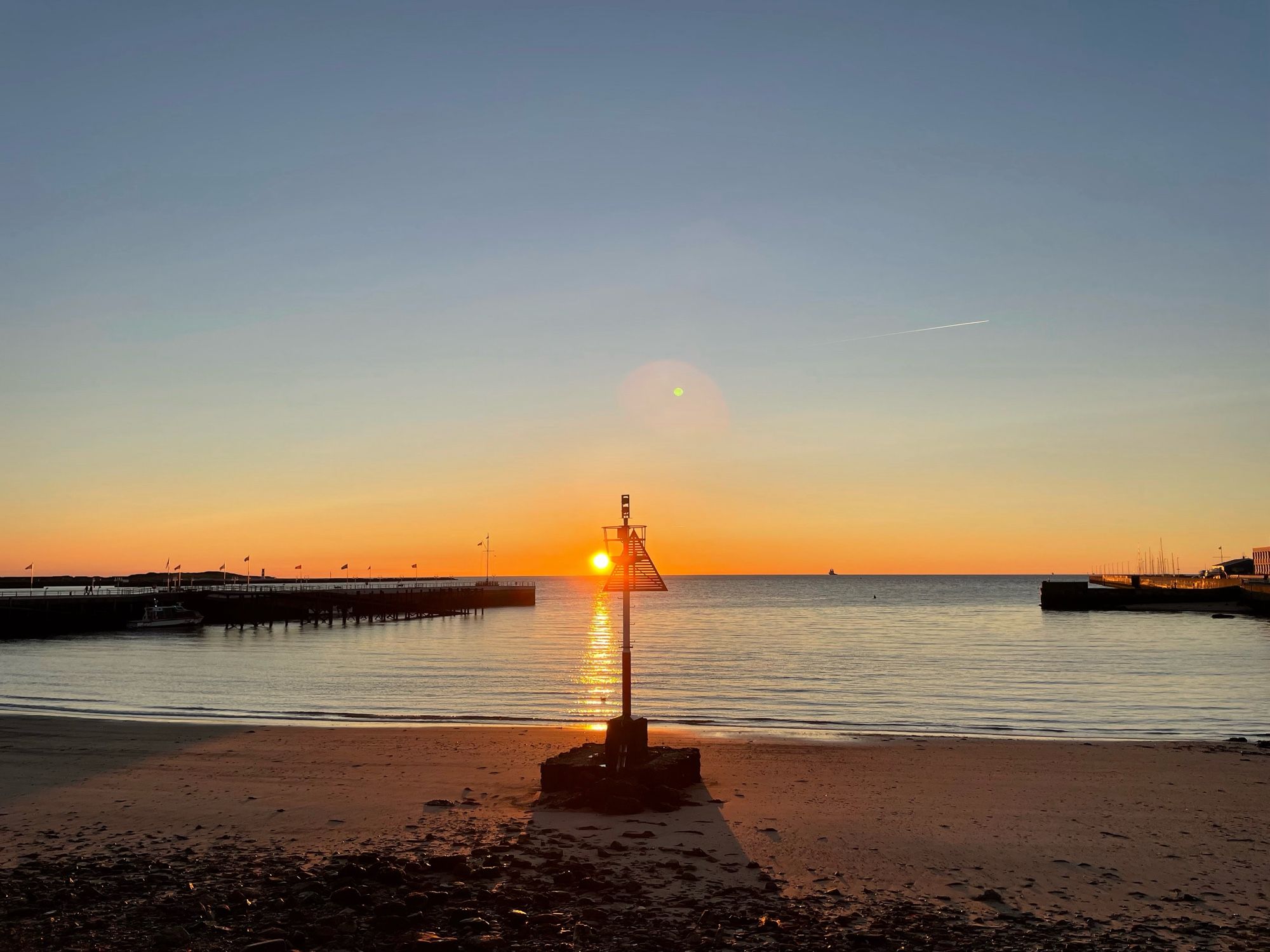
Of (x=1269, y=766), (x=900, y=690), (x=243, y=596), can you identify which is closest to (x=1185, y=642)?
(x=900, y=690)

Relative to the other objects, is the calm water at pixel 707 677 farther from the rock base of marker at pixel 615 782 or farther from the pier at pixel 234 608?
the rock base of marker at pixel 615 782

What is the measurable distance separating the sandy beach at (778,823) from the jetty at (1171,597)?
90491 millimetres

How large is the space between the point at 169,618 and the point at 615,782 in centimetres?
7497

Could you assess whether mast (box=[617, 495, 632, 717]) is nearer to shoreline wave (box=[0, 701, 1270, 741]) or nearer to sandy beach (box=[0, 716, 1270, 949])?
sandy beach (box=[0, 716, 1270, 949])

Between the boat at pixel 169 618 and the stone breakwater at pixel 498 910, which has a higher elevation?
the stone breakwater at pixel 498 910

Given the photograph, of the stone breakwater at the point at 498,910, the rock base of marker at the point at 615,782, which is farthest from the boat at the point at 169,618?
the stone breakwater at the point at 498,910

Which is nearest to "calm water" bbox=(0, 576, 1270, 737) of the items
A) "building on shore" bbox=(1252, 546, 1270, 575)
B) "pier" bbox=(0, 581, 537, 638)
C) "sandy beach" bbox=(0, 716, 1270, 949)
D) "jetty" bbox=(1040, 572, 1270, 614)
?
"pier" bbox=(0, 581, 537, 638)

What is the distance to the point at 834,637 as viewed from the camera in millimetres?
70000

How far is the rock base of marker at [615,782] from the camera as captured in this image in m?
12.6

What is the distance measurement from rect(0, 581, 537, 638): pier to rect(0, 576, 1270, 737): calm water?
17.3 feet

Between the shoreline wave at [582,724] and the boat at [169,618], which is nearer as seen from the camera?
the shoreline wave at [582,724]

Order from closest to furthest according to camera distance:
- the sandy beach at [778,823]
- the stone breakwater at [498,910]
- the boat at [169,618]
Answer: the stone breakwater at [498,910] → the sandy beach at [778,823] → the boat at [169,618]

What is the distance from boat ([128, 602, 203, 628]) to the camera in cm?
7406

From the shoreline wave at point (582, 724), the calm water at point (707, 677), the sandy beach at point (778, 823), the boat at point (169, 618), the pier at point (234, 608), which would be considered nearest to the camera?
the sandy beach at point (778, 823)
